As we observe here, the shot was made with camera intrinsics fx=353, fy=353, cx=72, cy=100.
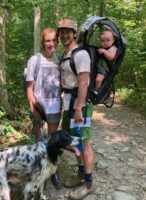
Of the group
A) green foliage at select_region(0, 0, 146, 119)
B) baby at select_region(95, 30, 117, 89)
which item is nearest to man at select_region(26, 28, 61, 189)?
baby at select_region(95, 30, 117, 89)

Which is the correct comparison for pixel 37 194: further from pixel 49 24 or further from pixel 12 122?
pixel 49 24

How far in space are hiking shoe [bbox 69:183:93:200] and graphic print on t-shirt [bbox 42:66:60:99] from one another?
4.81ft

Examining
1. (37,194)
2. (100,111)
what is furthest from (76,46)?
(100,111)

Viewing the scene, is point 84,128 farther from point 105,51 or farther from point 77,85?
point 105,51

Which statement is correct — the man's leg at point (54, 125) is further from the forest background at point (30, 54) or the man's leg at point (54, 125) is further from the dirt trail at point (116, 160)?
the forest background at point (30, 54)

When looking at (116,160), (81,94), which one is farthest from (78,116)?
(116,160)

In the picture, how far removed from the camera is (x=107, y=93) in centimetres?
502

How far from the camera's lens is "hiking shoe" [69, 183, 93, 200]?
17.3ft

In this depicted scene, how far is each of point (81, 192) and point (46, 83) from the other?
1726mm

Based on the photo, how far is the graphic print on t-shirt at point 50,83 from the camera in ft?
16.6

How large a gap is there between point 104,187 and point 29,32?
1442 cm

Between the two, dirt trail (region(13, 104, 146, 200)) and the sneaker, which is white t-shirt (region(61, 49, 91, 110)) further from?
dirt trail (region(13, 104, 146, 200))

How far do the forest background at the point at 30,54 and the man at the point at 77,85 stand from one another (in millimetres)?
917

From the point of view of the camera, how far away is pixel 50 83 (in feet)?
16.7
